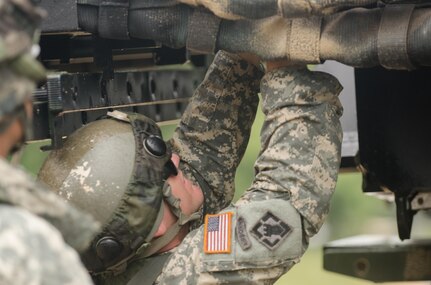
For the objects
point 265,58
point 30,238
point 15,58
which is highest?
point 15,58

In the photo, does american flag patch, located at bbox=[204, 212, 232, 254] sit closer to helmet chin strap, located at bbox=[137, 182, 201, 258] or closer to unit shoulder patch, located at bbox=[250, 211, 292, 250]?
unit shoulder patch, located at bbox=[250, 211, 292, 250]

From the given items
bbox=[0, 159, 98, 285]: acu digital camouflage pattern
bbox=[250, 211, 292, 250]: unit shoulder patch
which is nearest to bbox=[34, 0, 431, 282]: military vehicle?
bbox=[250, 211, 292, 250]: unit shoulder patch

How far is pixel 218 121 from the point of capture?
3934mm

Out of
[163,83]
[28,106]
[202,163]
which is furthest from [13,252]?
[163,83]

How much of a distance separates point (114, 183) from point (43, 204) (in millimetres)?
1270

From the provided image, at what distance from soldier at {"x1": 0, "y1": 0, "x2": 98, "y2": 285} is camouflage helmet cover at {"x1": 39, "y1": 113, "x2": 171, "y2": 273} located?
1.20 m

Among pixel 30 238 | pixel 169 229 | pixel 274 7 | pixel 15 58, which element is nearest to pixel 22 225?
pixel 30 238

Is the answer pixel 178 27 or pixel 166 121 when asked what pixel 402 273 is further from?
pixel 178 27

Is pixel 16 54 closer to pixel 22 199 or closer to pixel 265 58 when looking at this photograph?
pixel 22 199

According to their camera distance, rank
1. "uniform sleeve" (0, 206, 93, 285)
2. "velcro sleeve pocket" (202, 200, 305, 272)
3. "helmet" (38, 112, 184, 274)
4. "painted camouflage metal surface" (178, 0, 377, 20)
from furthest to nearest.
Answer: "helmet" (38, 112, 184, 274) → "velcro sleeve pocket" (202, 200, 305, 272) → "painted camouflage metal surface" (178, 0, 377, 20) → "uniform sleeve" (0, 206, 93, 285)

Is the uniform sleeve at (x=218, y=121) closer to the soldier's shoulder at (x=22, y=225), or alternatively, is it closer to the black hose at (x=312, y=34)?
the black hose at (x=312, y=34)

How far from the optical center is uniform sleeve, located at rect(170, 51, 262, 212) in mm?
3906

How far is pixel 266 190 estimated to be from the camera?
347 cm

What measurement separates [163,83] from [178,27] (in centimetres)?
97
